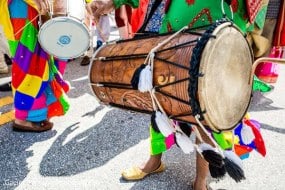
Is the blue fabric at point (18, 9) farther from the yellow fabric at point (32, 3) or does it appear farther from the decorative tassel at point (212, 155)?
the decorative tassel at point (212, 155)

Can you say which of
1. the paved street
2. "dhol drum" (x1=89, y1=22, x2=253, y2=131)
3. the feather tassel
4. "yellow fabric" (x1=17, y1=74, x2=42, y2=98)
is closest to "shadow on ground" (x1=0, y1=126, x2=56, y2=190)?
the paved street

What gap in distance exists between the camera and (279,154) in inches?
96.4

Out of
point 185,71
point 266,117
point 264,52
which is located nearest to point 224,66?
point 185,71

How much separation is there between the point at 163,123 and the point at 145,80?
20 cm

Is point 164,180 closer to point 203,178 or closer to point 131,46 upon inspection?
point 203,178

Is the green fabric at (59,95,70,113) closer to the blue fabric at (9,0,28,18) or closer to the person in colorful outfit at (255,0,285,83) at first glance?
the blue fabric at (9,0,28,18)

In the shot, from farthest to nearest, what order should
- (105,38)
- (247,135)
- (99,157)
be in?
1. (105,38)
2. (99,157)
3. (247,135)

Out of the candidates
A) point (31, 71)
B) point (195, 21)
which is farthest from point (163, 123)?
point (31, 71)

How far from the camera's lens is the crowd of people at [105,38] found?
169cm

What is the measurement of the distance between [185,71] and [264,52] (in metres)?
0.73

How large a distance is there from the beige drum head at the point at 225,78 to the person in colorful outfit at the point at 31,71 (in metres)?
1.21

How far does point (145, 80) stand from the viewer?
145cm

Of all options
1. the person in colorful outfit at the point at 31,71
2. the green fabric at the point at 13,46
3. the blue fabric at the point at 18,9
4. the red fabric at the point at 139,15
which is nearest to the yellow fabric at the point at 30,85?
the person in colorful outfit at the point at 31,71

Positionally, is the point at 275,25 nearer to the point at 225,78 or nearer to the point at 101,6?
the point at 225,78
